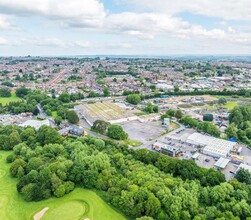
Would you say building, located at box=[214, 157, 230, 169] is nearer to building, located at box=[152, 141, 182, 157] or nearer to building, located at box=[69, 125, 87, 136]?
building, located at box=[152, 141, 182, 157]

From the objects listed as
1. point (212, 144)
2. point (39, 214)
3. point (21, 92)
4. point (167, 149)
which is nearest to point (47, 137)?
point (39, 214)

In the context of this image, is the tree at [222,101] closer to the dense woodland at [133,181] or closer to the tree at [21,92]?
the dense woodland at [133,181]

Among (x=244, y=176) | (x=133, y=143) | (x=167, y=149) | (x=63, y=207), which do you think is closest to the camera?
(x=63, y=207)

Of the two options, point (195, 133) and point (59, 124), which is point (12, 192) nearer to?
point (59, 124)

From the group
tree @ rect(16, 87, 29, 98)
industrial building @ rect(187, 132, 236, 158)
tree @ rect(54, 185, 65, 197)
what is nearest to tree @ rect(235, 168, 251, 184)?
industrial building @ rect(187, 132, 236, 158)

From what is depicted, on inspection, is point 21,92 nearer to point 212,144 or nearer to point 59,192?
point 59,192
